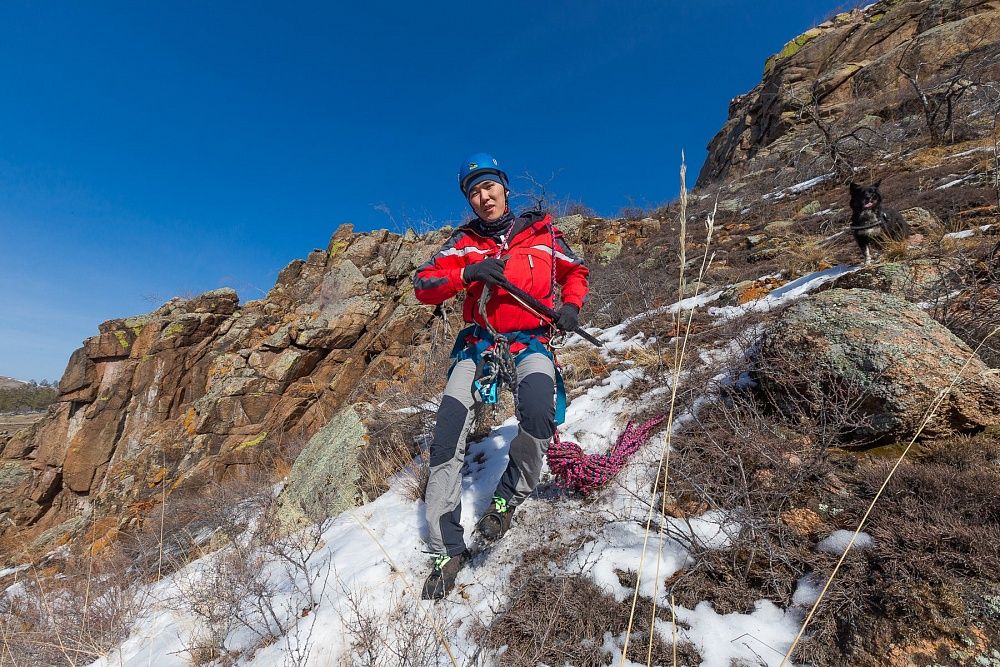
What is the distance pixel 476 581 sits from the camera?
220 centimetres

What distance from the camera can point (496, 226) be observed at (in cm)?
272

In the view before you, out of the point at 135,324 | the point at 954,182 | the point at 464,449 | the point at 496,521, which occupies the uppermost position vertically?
the point at 135,324

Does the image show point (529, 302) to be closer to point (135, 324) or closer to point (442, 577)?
point (442, 577)

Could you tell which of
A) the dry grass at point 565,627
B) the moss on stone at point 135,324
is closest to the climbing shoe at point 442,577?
the dry grass at point 565,627

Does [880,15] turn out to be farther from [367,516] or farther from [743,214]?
[367,516]

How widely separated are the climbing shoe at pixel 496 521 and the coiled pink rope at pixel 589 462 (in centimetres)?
47

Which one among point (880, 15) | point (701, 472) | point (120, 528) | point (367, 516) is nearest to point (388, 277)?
point (120, 528)

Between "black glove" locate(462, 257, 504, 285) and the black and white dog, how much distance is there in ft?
15.6

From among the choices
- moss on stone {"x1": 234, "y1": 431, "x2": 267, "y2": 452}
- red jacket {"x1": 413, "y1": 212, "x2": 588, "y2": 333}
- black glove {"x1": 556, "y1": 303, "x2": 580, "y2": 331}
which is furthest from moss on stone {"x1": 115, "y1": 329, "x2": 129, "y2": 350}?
black glove {"x1": 556, "y1": 303, "x2": 580, "y2": 331}

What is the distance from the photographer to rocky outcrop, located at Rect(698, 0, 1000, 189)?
13.0 meters

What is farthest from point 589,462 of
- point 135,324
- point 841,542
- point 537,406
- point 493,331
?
point 135,324

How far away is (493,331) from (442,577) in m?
1.38

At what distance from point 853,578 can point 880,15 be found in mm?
33487

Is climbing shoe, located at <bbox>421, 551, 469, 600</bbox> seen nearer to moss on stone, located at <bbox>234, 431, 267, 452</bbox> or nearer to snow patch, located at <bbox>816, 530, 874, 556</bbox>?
snow patch, located at <bbox>816, 530, 874, 556</bbox>
